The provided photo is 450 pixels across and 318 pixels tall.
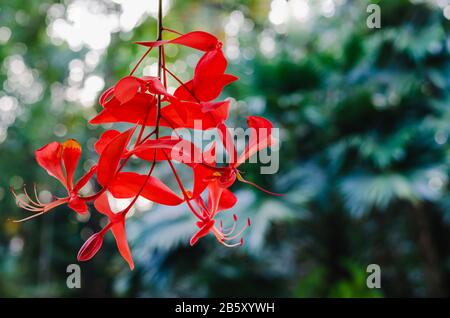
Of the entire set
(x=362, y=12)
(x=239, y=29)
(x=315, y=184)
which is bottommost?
(x=315, y=184)

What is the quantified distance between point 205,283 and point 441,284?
3.92 ft

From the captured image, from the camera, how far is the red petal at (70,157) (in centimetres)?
46

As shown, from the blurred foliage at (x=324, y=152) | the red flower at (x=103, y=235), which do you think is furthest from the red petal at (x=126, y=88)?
the blurred foliage at (x=324, y=152)

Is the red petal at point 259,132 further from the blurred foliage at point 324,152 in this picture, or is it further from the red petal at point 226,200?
the blurred foliage at point 324,152

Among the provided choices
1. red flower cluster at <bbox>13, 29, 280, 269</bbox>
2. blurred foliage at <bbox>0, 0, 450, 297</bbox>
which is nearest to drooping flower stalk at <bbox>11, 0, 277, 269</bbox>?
red flower cluster at <bbox>13, 29, 280, 269</bbox>

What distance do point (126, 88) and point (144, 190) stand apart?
0.11 metres

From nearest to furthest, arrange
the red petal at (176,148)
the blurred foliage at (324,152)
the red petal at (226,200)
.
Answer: the red petal at (176,148), the red petal at (226,200), the blurred foliage at (324,152)

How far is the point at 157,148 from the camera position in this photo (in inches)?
18.4

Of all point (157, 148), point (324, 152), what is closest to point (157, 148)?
point (157, 148)

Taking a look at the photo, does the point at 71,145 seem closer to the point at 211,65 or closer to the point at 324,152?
the point at 211,65

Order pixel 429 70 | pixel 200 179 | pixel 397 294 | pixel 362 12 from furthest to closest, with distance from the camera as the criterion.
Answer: pixel 397 294 → pixel 362 12 → pixel 429 70 → pixel 200 179

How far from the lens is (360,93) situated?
213 centimetres

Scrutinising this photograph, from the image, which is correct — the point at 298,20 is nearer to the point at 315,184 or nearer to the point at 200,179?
the point at 315,184
